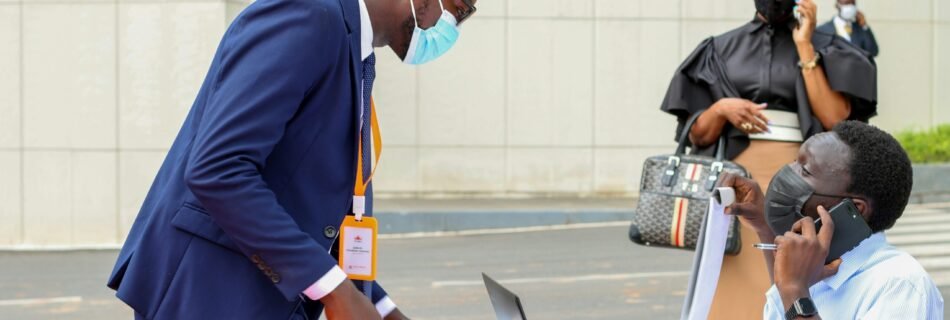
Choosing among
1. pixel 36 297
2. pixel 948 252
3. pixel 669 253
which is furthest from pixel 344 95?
pixel 948 252

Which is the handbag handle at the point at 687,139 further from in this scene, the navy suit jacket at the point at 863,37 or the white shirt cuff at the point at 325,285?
the navy suit jacket at the point at 863,37

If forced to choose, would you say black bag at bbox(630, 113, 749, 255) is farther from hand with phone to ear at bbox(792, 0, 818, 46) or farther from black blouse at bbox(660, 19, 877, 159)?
hand with phone to ear at bbox(792, 0, 818, 46)

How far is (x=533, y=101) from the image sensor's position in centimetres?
1572

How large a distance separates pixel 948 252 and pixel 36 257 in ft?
23.0

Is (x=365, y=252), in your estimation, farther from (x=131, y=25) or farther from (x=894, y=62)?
(x=894, y=62)

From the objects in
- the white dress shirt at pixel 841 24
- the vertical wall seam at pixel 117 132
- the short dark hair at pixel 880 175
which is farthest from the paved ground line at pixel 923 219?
the short dark hair at pixel 880 175

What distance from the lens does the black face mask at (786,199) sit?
3.49 m

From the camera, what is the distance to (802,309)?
10.3 ft

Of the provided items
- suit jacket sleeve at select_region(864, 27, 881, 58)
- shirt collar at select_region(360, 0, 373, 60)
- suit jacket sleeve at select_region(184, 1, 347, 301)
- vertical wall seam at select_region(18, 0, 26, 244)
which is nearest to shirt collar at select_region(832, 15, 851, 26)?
suit jacket sleeve at select_region(864, 27, 881, 58)

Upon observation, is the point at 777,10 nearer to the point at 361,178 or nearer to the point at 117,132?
the point at 361,178

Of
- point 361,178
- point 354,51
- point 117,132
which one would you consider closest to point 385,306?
point 361,178

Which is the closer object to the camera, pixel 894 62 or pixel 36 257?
pixel 36 257

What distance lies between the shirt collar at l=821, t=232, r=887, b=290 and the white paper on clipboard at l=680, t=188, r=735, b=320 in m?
0.38

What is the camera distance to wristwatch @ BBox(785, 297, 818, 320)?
10.3 feet
